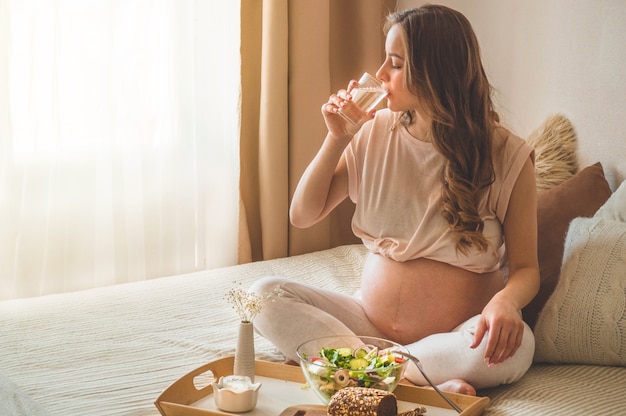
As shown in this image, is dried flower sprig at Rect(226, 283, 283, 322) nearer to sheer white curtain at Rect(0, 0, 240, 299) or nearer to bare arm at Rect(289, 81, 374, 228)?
bare arm at Rect(289, 81, 374, 228)

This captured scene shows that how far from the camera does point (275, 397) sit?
153 cm

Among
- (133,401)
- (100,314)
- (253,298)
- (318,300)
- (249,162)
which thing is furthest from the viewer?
(249,162)

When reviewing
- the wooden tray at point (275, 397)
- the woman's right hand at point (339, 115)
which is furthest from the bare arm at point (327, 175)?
the wooden tray at point (275, 397)

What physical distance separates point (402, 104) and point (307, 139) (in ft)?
4.08

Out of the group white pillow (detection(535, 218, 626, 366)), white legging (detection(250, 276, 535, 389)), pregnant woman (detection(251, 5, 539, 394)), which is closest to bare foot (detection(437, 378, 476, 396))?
white legging (detection(250, 276, 535, 389))

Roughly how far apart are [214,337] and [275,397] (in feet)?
1.51

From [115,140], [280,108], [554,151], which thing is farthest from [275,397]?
[280,108]

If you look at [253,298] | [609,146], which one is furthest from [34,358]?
[609,146]

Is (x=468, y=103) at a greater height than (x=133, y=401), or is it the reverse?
(x=468, y=103)

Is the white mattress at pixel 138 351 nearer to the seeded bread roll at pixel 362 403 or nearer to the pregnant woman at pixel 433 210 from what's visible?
the pregnant woman at pixel 433 210

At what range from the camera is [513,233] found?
180 centimetres

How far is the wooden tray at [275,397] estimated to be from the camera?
1.45 m

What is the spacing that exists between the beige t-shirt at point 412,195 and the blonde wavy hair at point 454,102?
0.03 m

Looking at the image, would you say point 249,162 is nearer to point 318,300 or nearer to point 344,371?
point 318,300
